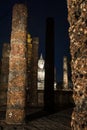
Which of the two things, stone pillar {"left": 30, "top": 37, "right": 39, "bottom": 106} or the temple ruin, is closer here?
the temple ruin

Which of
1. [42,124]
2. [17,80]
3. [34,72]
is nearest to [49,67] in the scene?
[34,72]

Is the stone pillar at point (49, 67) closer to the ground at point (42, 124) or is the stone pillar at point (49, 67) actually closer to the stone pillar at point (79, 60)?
the ground at point (42, 124)

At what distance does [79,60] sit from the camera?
3.17ft

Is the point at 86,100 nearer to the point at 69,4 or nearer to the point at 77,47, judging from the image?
the point at 77,47

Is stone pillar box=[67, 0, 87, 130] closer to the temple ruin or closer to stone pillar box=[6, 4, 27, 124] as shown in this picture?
the temple ruin

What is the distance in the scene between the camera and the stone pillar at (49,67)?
11.3m

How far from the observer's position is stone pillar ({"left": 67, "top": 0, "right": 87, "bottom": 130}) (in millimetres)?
919

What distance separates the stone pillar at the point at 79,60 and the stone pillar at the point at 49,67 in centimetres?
1033

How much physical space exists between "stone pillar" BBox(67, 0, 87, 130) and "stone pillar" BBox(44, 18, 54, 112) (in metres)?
10.3

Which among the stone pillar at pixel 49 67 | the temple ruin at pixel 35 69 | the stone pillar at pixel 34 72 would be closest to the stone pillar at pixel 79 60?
the temple ruin at pixel 35 69

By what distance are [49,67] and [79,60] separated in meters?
10.5

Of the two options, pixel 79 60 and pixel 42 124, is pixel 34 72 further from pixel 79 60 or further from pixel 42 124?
pixel 79 60

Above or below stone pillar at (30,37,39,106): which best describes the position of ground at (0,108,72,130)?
below

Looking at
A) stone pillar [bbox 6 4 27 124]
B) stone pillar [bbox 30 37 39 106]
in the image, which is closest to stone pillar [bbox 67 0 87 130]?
stone pillar [bbox 6 4 27 124]
